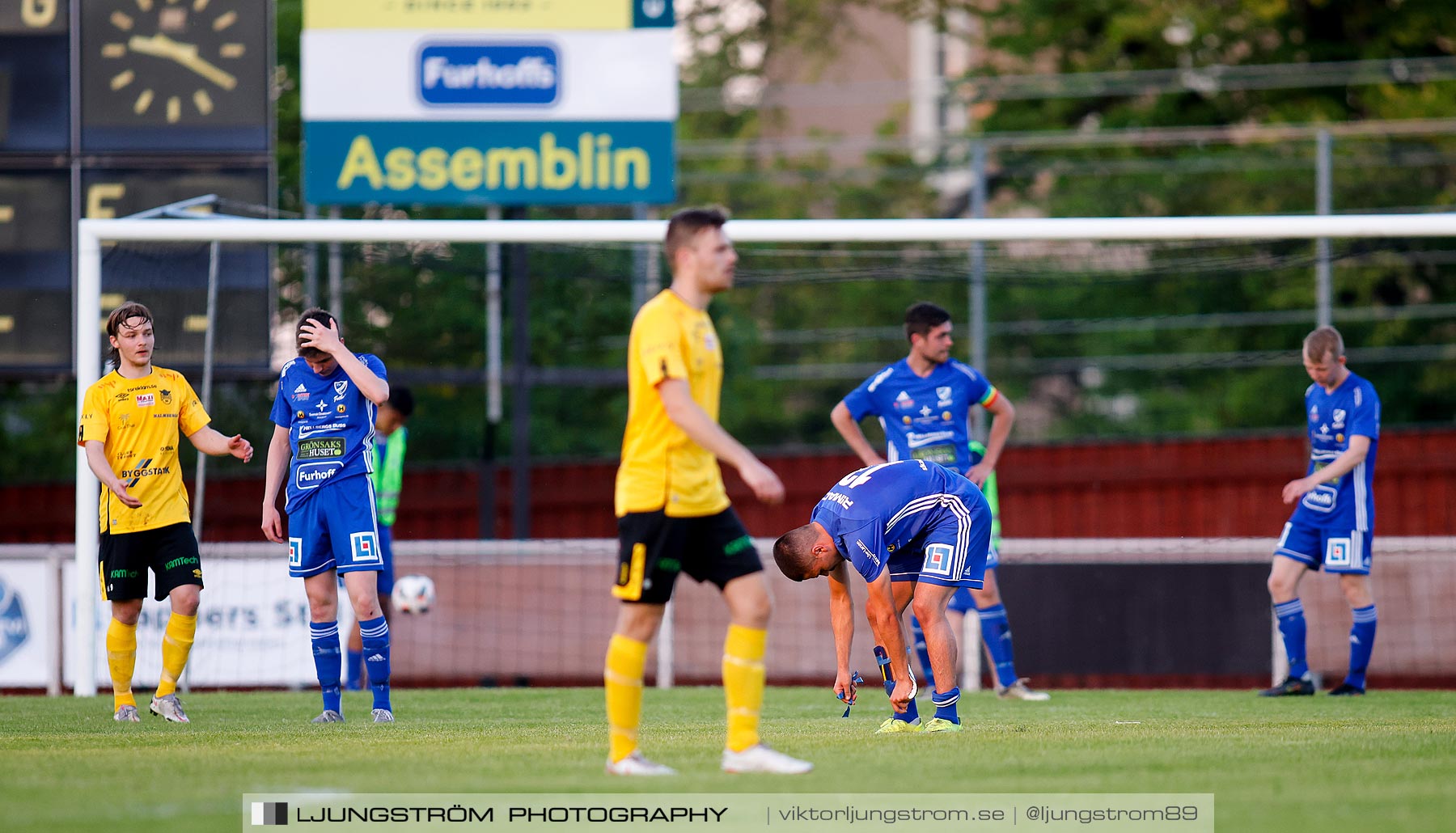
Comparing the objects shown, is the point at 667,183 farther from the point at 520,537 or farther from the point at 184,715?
the point at 184,715

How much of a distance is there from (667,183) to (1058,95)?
10.7 metres

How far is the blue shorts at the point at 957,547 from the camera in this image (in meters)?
7.26

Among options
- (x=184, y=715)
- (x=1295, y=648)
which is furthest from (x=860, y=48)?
(x=184, y=715)

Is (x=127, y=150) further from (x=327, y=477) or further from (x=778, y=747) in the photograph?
(x=778, y=747)

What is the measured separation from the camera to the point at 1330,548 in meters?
10.1

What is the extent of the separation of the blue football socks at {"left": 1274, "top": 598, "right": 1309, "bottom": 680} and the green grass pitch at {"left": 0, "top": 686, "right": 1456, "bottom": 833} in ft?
3.00

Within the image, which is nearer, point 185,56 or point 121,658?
point 121,658

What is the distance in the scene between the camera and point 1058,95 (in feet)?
75.1

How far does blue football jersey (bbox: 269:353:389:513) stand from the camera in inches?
316

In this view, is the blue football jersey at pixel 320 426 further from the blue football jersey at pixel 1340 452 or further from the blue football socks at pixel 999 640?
the blue football jersey at pixel 1340 452

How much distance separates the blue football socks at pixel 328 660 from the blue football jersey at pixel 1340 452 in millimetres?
5755

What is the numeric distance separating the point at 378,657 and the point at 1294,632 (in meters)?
5.54

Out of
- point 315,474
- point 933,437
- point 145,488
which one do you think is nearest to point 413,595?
point 145,488

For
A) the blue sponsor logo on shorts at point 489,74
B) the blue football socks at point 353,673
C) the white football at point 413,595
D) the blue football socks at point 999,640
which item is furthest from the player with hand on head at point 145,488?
the blue sponsor logo on shorts at point 489,74
